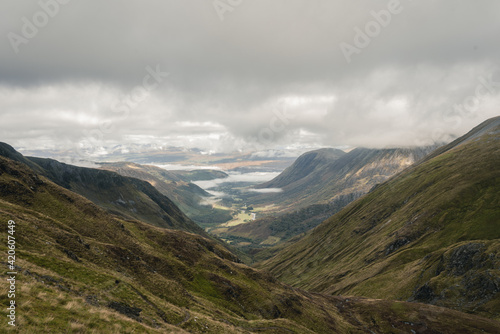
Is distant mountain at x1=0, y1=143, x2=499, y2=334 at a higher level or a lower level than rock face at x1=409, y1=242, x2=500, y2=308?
higher

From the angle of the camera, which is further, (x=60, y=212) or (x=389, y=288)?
(x=389, y=288)

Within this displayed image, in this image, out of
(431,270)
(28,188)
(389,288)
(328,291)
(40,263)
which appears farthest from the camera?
(328,291)

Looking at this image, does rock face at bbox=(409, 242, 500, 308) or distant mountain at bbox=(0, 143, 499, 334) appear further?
rock face at bbox=(409, 242, 500, 308)

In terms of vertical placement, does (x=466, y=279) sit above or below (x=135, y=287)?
below

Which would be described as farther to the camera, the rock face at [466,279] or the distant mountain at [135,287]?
the rock face at [466,279]

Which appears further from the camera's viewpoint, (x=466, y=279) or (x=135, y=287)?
(x=466, y=279)

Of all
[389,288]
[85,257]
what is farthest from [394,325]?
[85,257]

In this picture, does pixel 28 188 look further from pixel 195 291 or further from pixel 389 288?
pixel 389 288

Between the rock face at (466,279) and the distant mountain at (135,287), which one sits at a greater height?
the distant mountain at (135,287)
